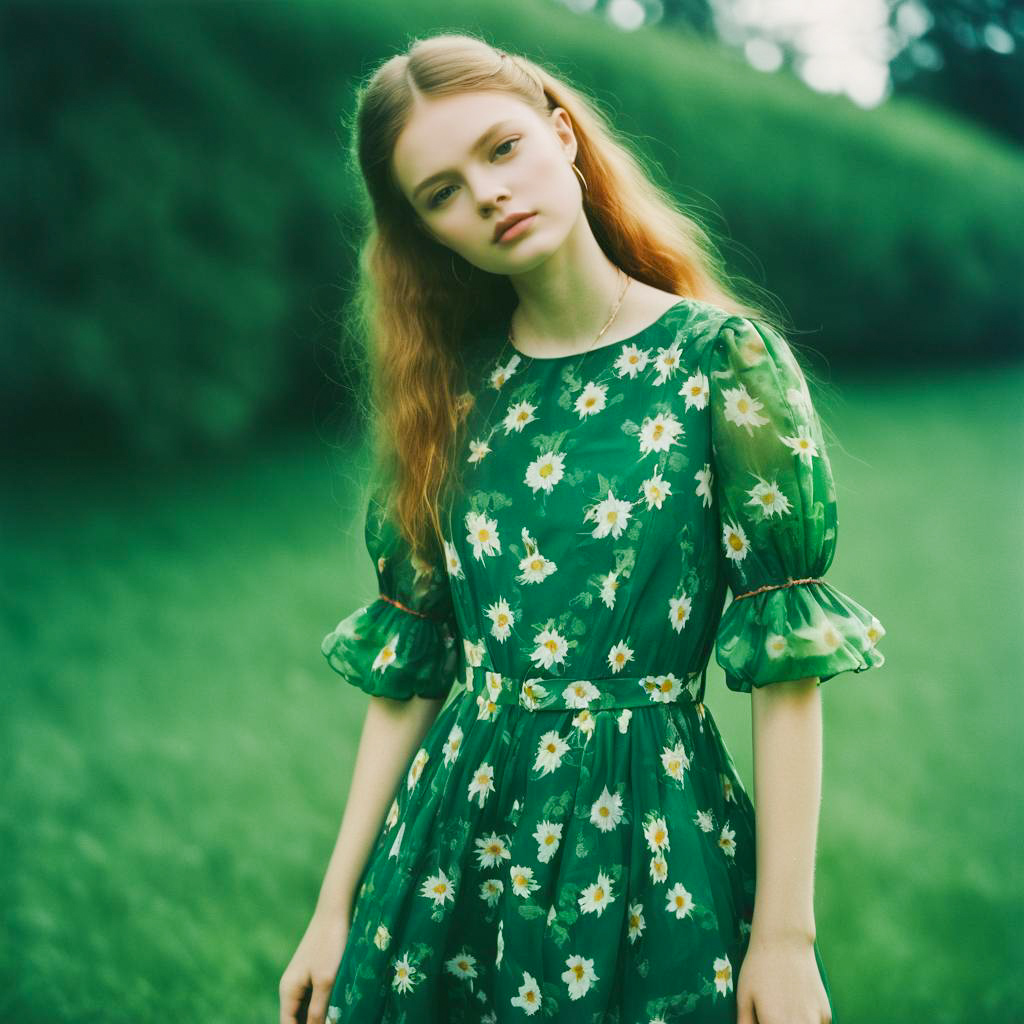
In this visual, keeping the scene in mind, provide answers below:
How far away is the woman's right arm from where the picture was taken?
1.33 meters

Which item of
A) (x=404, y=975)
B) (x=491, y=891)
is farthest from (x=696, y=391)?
(x=404, y=975)

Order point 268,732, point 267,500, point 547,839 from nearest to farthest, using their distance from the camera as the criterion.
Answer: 1. point 547,839
2. point 268,732
3. point 267,500

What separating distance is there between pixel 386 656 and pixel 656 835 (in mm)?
420

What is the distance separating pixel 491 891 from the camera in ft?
3.98

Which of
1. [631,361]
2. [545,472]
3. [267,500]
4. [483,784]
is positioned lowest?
[483,784]

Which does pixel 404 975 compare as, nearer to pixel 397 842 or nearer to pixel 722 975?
pixel 397 842

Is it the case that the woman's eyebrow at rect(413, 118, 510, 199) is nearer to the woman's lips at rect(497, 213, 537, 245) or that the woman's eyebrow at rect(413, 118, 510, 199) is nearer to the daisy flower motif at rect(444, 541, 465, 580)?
the woman's lips at rect(497, 213, 537, 245)

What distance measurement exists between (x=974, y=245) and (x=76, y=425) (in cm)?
326

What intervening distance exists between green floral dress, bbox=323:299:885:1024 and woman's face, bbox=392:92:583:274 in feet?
0.52

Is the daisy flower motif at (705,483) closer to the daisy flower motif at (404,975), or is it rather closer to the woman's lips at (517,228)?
the woman's lips at (517,228)

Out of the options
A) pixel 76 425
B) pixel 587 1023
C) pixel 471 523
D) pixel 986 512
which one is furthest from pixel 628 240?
pixel 986 512

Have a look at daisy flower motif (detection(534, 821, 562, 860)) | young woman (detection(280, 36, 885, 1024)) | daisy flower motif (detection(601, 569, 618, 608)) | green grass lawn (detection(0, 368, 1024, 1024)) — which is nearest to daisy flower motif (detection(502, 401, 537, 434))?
young woman (detection(280, 36, 885, 1024))

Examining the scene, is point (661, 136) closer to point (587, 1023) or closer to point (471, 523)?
point (471, 523)

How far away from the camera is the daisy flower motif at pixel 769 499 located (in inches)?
43.1
